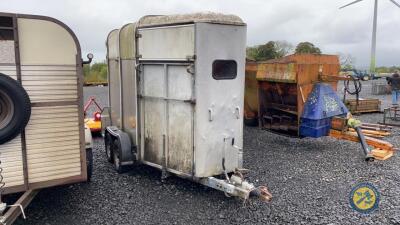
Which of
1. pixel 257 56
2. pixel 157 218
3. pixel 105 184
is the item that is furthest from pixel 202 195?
pixel 257 56

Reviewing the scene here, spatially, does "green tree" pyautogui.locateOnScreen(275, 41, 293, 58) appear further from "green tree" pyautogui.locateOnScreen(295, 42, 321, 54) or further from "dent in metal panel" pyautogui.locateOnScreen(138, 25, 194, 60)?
"dent in metal panel" pyautogui.locateOnScreen(138, 25, 194, 60)

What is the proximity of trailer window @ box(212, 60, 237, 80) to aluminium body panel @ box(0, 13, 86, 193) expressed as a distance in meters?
2.10

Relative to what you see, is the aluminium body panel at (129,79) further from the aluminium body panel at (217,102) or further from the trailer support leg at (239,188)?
the trailer support leg at (239,188)

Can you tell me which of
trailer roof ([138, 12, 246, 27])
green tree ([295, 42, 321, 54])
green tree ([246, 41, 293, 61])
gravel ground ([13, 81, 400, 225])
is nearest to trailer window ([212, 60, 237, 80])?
trailer roof ([138, 12, 246, 27])

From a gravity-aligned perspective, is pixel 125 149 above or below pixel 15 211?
above

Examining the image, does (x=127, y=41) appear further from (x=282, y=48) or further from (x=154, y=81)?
(x=282, y=48)

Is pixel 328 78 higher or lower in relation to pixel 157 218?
higher

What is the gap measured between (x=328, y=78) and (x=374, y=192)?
3.73 meters

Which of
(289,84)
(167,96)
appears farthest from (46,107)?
(289,84)

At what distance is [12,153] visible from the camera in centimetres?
450

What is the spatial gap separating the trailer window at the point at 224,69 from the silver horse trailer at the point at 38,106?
2105mm

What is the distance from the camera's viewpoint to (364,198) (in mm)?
6051

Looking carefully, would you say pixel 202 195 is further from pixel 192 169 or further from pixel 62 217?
pixel 62 217

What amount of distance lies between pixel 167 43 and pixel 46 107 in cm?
225
